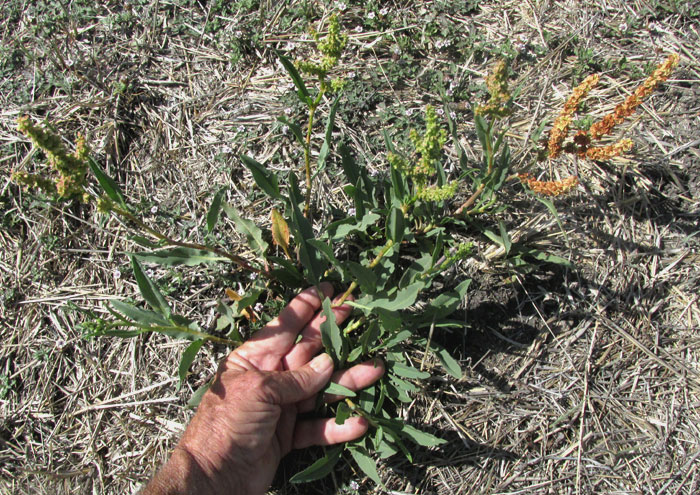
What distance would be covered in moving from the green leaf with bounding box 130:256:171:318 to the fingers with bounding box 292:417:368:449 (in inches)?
34.1

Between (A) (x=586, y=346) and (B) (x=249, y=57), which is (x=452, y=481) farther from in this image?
(B) (x=249, y=57)

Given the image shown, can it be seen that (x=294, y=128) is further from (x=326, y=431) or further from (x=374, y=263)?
(x=326, y=431)

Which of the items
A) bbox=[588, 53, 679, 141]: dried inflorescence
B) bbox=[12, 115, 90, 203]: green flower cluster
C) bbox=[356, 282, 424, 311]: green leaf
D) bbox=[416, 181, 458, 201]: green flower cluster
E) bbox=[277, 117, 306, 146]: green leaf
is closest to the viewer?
bbox=[12, 115, 90, 203]: green flower cluster

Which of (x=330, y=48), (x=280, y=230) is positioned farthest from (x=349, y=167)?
(x=330, y=48)

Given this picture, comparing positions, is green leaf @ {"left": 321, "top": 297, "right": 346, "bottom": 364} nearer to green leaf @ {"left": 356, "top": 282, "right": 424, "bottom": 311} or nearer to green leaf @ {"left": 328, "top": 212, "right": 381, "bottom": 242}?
green leaf @ {"left": 356, "top": 282, "right": 424, "bottom": 311}

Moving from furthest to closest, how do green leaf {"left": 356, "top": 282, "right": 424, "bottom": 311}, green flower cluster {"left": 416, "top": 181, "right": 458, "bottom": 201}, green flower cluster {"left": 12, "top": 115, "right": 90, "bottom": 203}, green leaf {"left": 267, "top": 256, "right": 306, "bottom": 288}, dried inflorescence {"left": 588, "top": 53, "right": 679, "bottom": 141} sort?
green leaf {"left": 267, "top": 256, "right": 306, "bottom": 288} < green leaf {"left": 356, "top": 282, "right": 424, "bottom": 311} < dried inflorescence {"left": 588, "top": 53, "right": 679, "bottom": 141} < green flower cluster {"left": 416, "top": 181, "right": 458, "bottom": 201} < green flower cluster {"left": 12, "top": 115, "right": 90, "bottom": 203}

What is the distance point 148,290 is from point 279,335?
0.61 metres

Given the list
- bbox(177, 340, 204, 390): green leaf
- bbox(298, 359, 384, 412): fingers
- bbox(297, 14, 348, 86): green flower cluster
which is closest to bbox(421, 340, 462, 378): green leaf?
bbox(298, 359, 384, 412): fingers

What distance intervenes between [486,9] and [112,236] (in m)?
2.55

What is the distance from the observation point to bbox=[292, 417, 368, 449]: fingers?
2.33 meters

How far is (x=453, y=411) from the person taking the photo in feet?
8.42

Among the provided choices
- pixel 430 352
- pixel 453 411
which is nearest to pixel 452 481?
pixel 453 411

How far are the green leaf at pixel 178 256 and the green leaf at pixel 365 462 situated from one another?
1.08m

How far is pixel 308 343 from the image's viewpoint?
2.42 meters
